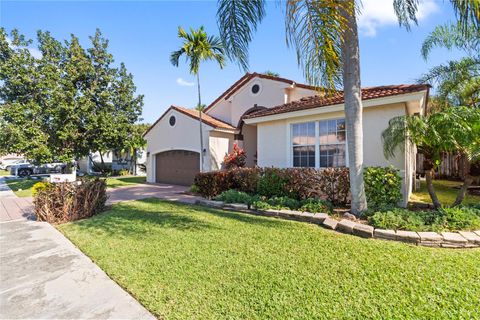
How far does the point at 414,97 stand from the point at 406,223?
4.76m

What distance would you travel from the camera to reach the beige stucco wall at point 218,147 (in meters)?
16.8

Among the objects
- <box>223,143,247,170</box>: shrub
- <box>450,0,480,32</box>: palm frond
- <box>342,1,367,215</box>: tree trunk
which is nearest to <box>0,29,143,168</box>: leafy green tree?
<box>223,143,247,170</box>: shrub

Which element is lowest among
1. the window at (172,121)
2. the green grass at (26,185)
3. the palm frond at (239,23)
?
the green grass at (26,185)

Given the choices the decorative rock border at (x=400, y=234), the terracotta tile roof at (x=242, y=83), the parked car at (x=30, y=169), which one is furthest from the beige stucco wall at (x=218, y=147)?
the parked car at (x=30, y=169)

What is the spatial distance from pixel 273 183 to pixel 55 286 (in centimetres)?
765

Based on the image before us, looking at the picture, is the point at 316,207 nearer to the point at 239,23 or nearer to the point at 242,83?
the point at 239,23

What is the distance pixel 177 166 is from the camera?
1944cm

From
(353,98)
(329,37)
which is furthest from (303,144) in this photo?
(329,37)

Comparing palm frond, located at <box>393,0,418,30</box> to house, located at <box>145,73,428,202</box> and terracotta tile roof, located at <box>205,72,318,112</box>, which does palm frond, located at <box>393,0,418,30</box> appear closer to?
house, located at <box>145,73,428,202</box>

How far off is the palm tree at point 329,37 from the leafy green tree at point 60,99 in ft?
44.8

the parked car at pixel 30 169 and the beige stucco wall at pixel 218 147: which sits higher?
the beige stucco wall at pixel 218 147

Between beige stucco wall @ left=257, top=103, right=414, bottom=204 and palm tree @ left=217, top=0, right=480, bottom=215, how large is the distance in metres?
2.76

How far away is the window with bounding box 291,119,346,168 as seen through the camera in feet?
33.2

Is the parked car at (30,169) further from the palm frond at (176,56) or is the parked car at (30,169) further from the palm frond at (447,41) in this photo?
the palm frond at (447,41)
